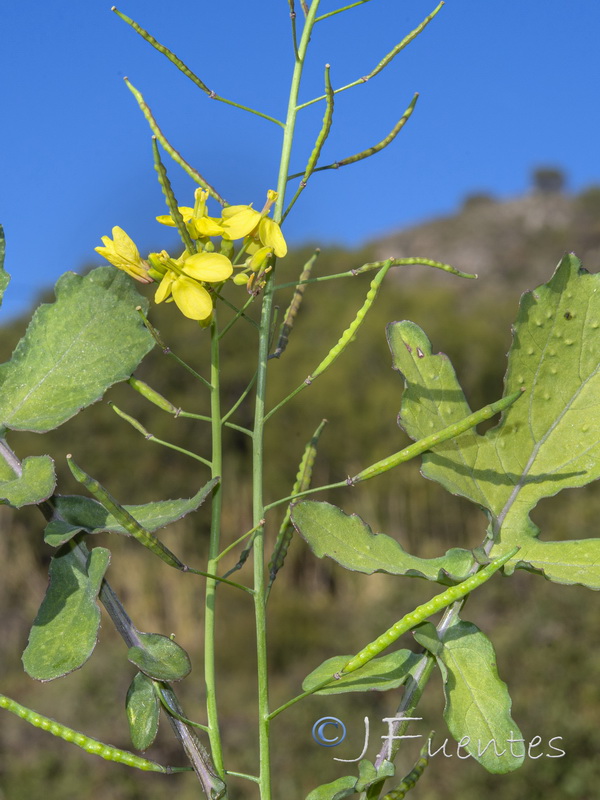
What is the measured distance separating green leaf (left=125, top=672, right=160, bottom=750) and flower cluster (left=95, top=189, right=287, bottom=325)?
0.20 metres

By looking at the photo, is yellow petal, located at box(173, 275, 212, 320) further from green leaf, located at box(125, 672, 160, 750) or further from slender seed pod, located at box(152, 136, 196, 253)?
green leaf, located at box(125, 672, 160, 750)

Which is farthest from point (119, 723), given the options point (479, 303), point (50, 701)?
point (479, 303)

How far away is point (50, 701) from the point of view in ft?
14.3

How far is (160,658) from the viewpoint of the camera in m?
0.41

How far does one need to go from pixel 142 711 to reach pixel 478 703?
180 mm

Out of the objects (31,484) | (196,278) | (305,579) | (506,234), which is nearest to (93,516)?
(31,484)

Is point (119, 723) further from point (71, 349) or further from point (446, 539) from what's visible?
point (71, 349)

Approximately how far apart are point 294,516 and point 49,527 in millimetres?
129

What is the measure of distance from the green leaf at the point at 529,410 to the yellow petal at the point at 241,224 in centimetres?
10

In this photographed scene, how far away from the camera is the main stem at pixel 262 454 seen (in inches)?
15.6

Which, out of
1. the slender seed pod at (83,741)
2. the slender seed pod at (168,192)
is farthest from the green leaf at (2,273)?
the slender seed pod at (83,741)

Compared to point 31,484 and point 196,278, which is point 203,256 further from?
point 31,484

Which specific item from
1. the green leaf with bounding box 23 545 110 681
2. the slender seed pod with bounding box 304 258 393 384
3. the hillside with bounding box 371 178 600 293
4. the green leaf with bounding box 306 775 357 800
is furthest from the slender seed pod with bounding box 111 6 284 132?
the hillside with bounding box 371 178 600 293

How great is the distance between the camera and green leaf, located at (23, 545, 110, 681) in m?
0.41
